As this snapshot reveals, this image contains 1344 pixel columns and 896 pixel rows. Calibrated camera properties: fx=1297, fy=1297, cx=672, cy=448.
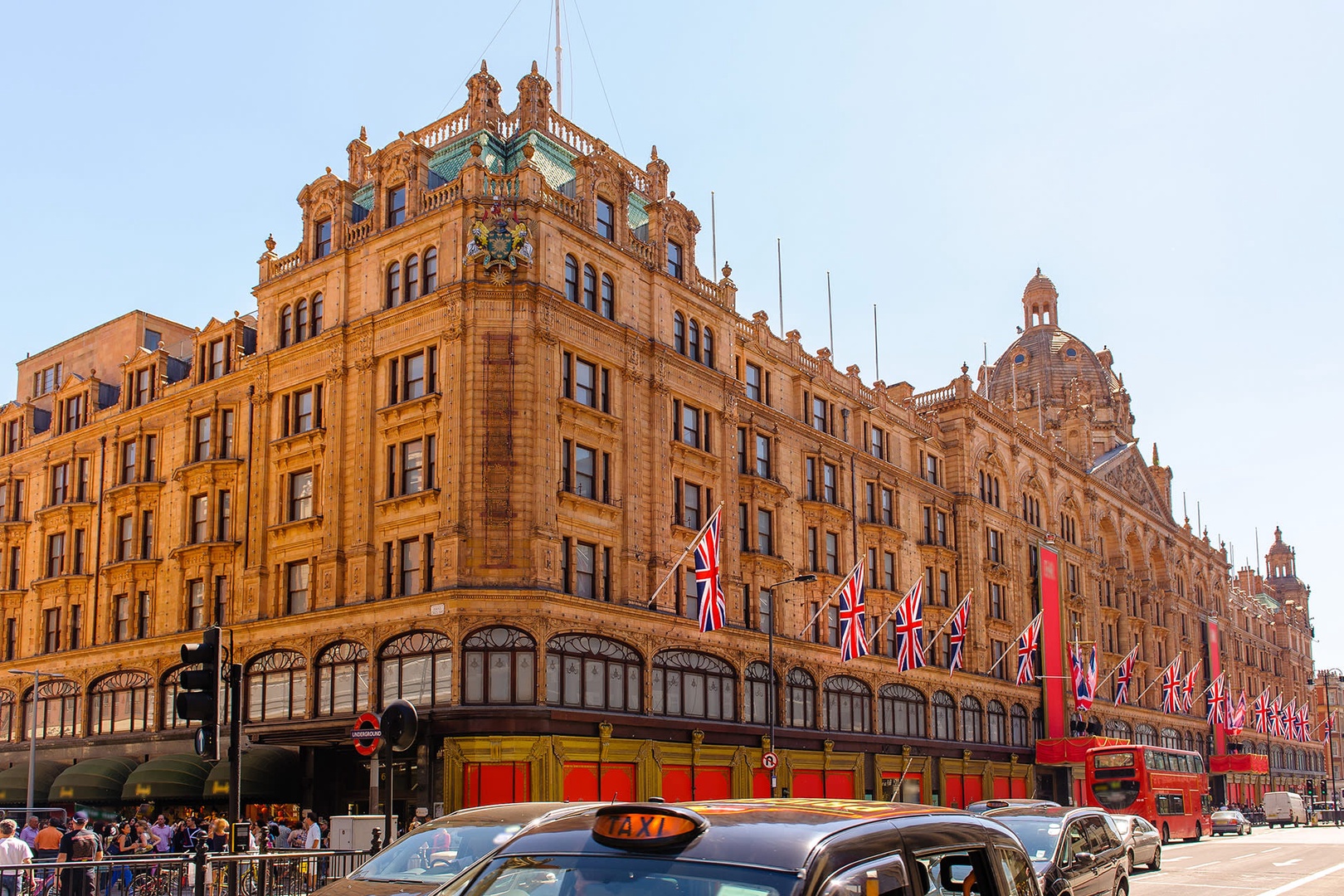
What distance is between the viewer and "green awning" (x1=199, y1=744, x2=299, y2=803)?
38.3 m

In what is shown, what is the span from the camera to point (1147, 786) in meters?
49.8

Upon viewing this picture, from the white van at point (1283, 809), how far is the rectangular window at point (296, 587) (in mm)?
64762

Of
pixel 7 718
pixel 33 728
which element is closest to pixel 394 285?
pixel 33 728

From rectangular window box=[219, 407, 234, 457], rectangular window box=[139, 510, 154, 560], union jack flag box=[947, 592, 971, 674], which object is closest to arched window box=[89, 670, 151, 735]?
rectangular window box=[139, 510, 154, 560]

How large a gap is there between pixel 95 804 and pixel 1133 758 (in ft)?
125

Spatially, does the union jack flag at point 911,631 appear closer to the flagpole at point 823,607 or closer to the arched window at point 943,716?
the flagpole at point 823,607

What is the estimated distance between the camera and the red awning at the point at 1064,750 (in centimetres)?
6525

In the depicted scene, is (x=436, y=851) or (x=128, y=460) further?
(x=128, y=460)

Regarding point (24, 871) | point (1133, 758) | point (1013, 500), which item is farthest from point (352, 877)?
point (1013, 500)

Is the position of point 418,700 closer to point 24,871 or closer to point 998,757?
point 24,871

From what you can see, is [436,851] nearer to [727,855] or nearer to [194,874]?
[194,874]

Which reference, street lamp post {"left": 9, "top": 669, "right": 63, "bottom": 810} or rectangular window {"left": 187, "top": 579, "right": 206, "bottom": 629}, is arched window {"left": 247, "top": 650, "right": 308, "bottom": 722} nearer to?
rectangular window {"left": 187, "top": 579, "right": 206, "bottom": 629}

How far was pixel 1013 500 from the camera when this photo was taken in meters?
69.0

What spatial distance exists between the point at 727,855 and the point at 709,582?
32.1 m
